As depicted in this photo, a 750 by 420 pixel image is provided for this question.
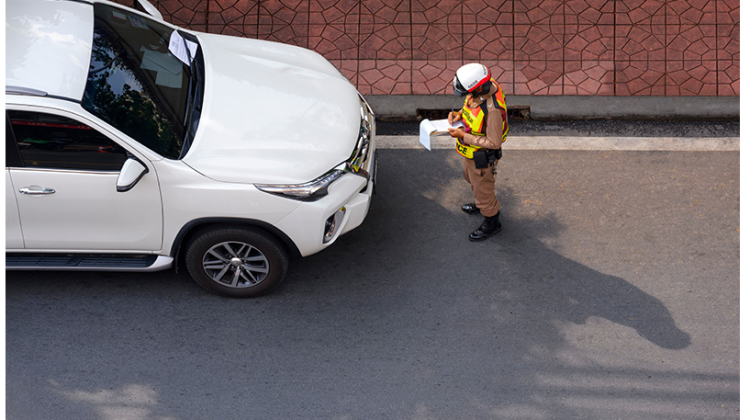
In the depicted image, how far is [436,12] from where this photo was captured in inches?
325

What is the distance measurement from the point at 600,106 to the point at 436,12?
7.05 feet

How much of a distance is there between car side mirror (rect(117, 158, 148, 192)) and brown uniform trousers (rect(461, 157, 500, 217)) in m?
2.55

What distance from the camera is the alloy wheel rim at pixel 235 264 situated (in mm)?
5418

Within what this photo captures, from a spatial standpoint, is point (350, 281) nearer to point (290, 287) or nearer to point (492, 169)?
Result: point (290, 287)

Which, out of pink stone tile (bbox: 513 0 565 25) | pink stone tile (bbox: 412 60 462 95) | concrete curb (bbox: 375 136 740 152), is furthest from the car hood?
pink stone tile (bbox: 513 0 565 25)

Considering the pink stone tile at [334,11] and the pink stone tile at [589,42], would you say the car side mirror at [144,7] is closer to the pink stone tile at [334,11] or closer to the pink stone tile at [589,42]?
the pink stone tile at [334,11]

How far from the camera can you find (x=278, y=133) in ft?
17.7

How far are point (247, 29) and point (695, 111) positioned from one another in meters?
4.92

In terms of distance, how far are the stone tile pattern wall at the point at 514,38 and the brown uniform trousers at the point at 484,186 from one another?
197 centimetres

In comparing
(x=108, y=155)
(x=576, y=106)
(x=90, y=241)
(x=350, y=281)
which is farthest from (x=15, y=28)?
(x=576, y=106)

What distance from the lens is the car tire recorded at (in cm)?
530

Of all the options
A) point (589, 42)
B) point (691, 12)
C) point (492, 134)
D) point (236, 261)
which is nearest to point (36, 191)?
point (236, 261)

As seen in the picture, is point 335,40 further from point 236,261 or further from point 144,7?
point 236,261

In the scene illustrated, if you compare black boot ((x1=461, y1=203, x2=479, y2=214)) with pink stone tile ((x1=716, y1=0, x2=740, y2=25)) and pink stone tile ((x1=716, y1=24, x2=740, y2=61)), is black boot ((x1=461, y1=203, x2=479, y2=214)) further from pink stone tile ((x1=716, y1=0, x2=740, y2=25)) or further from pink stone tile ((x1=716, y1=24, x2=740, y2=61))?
pink stone tile ((x1=716, y1=0, x2=740, y2=25))
